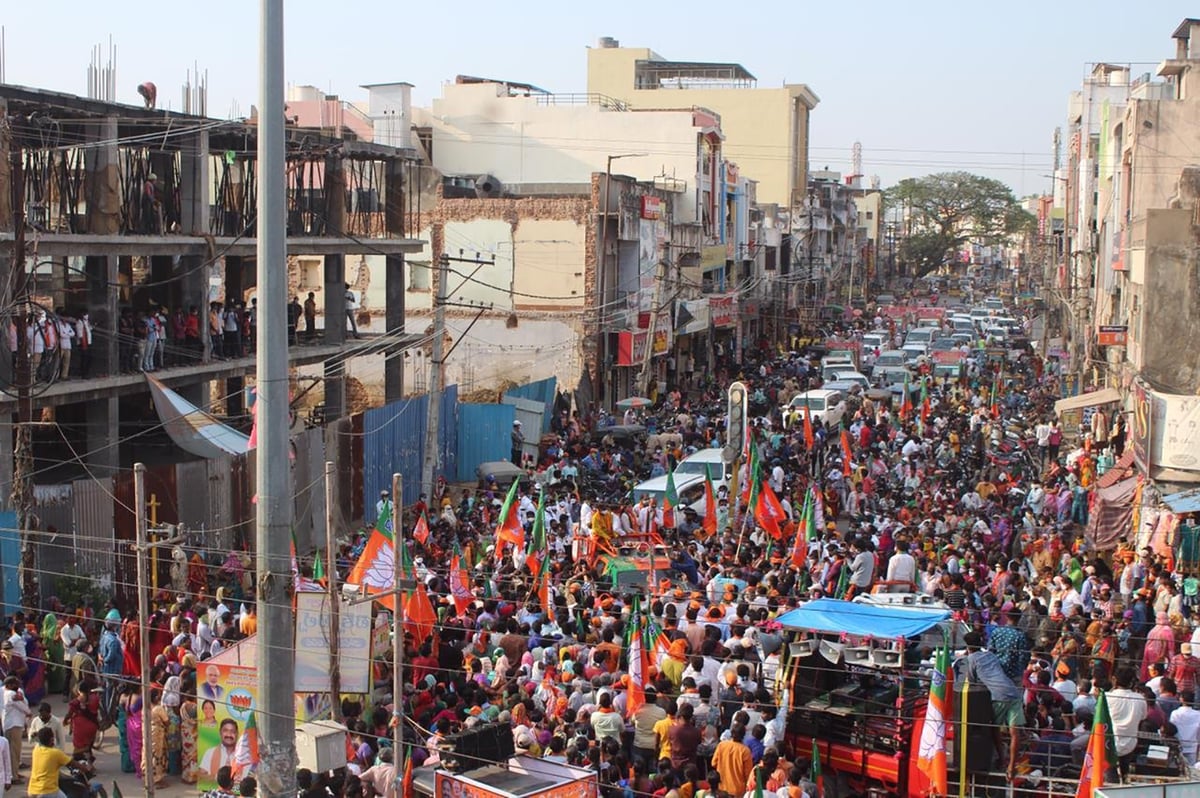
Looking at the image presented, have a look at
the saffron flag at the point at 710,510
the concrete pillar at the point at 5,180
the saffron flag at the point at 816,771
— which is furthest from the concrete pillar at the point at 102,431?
the saffron flag at the point at 816,771

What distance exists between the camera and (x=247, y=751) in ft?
42.6

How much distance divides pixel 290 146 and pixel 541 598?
52.6 ft

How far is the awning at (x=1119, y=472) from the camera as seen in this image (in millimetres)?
25034

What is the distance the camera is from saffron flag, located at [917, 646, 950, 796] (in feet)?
39.3

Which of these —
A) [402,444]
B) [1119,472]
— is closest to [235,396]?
[402,444]

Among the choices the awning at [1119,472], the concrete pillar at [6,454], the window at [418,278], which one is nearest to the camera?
the concrete pillar at [6,454]

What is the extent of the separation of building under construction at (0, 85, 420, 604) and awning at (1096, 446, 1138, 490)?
15.8m

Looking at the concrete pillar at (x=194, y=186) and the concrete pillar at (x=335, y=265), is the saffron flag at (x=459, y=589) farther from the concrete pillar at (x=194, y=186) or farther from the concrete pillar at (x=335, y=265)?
the concrete pillar at (x=335, y=265)

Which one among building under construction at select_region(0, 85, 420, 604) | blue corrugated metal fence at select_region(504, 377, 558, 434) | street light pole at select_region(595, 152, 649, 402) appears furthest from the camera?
street light pole at select_region(595, 152, 649, 402)

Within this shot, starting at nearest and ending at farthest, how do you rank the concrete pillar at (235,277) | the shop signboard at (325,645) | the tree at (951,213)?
1. the shop signboard at (325,645)
2. the concrete pillar at (235,277)
3. the tree at (951,213)

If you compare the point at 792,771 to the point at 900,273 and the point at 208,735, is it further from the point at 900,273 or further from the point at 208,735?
the point at 900,273

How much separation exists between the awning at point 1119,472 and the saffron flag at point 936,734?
13750mm

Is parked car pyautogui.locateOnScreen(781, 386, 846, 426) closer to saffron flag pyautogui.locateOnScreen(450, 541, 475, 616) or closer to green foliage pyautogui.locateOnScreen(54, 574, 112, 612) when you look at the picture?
saffron flag pyautogui.locateOnScreen(450, 541, 475, 616)

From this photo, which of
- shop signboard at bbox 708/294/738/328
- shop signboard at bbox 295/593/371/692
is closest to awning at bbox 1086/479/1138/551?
shop signboard at bbox 295/593/371/692
